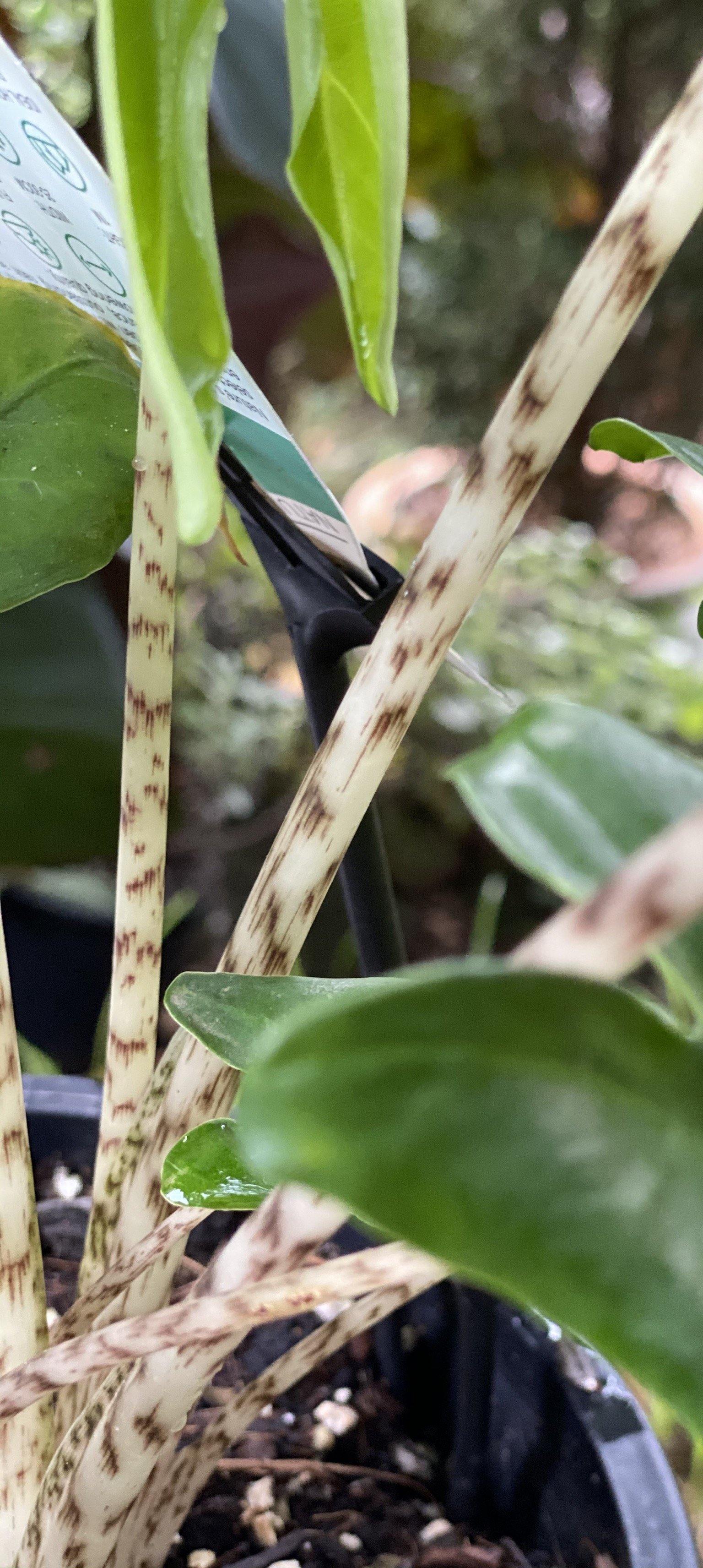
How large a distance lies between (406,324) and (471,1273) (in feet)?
3.50

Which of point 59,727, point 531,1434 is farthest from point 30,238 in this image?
point 59,727

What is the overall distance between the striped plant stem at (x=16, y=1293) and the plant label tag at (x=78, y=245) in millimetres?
119

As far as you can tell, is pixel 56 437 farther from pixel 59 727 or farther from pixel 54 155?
pixel 59 727

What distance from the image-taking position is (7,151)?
0.66ft

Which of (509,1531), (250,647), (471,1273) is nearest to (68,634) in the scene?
(250,647)

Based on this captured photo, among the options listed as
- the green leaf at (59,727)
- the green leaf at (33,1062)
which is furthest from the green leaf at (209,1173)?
the green leaf at (59,727)

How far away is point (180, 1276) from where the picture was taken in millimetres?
396

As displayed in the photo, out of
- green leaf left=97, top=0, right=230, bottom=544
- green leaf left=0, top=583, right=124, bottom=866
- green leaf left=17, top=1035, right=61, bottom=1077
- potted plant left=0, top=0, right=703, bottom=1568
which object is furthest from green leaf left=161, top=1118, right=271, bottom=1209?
green leaf left=0, top=583, right=124, bottom=866

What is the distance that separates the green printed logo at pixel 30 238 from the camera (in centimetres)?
21

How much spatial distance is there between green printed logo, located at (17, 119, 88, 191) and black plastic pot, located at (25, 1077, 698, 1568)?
0.31 metres

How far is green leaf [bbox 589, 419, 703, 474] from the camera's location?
0.20 m

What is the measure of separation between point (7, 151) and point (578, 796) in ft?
0.55

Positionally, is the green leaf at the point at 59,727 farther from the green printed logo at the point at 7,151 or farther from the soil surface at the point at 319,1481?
the green printed logo at the point at 7,151

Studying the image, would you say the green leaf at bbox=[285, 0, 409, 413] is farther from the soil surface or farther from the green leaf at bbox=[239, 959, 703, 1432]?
the soil surface
